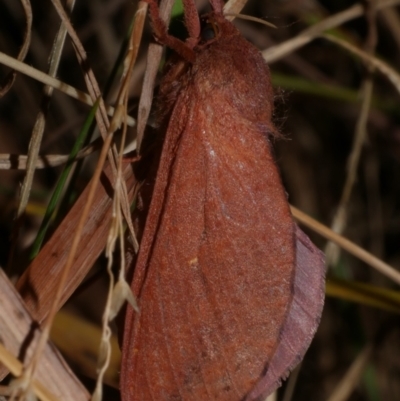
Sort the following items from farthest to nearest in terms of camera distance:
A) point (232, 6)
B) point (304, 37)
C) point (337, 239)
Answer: point (304, 37)
point (337, 239)
point (232, 6)

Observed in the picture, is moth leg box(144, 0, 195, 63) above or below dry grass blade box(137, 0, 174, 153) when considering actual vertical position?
above

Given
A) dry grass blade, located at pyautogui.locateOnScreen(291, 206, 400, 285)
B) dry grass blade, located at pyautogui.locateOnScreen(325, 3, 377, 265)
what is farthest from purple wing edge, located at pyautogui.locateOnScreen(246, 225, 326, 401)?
dry grass blade, located at pyautogui.locateOnScreen(325, 3, 377, 265)

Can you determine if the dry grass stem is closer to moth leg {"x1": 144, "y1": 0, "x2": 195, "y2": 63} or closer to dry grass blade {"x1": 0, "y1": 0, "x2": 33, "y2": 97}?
moth leg {"x1": 144, "y1": 0, "x2": 195, "y2": 63}

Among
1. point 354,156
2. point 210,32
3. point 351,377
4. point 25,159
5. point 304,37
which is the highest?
point 210,32

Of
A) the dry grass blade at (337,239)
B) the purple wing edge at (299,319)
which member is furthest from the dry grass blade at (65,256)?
the dry grass blade at (337,239)

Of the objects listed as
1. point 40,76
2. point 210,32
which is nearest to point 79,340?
point 40,76

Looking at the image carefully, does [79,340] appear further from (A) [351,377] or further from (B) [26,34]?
(B) [26,34]

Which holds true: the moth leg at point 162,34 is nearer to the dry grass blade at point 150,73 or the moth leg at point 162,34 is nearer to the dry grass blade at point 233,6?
the dry grass blade at point 150,73
